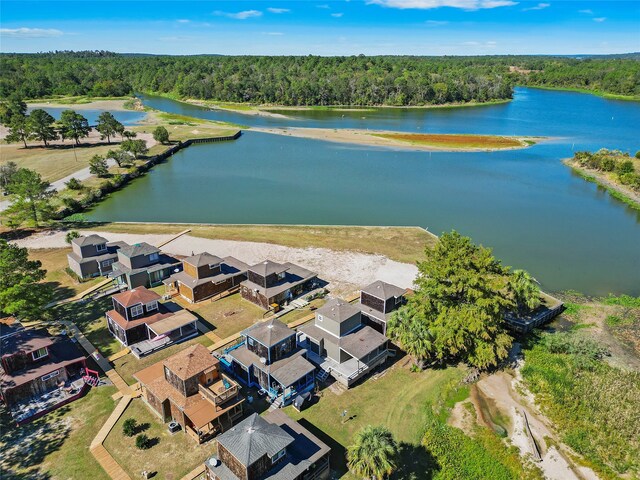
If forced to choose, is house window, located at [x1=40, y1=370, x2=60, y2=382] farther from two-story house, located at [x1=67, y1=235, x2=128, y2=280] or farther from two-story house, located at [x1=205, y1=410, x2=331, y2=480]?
two-story house, located at [x1=67, y1=235, x2=128, y2=280]

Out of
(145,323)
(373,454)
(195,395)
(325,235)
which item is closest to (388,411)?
(373,454)

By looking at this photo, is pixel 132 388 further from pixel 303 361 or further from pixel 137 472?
pixel 303 361

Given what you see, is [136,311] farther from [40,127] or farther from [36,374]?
[40,127]

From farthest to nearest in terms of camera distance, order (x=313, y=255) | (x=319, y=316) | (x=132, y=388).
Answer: (x=313, y=255) < (x=319, y=316) < (x=132, y=388)

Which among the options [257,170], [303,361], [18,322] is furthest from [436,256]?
[257,170]

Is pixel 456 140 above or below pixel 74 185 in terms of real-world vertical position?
above

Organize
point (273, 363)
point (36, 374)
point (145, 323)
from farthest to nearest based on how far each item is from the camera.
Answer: point (145, 323) → point (273, 363) → point (36, 374)
